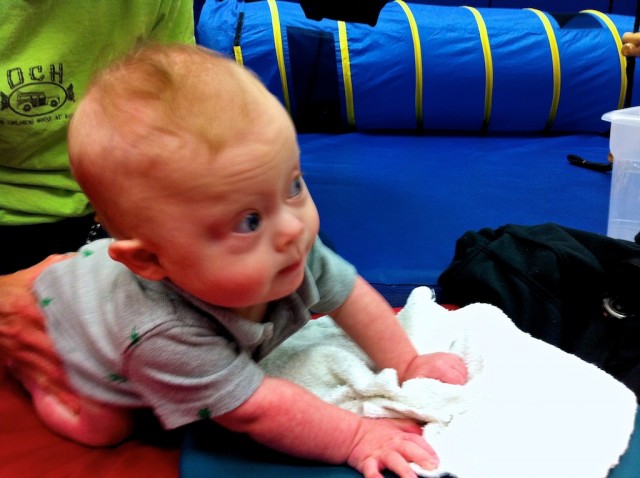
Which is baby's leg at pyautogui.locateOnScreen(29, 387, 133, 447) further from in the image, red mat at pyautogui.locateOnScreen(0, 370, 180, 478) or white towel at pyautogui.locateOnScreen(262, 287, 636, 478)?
white towel at pyautogui.locateOnScreen(262, 287, 636, 478)

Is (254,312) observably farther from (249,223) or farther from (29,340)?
(29,340)

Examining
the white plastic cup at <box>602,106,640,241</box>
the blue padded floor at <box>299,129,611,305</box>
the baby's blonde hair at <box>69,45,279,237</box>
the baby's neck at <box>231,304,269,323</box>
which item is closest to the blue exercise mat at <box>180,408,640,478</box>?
the baby's neck at <box>231,304,269,323</box>

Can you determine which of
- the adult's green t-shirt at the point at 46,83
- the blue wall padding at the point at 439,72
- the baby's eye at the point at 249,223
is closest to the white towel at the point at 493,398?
the baby's eye at the point at 249,223

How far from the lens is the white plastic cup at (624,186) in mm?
1228

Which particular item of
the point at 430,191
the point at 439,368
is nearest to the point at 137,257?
the point at 439,368

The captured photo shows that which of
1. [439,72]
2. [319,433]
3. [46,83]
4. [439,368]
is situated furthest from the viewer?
[439,72]

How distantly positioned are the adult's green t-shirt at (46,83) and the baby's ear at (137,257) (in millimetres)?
434

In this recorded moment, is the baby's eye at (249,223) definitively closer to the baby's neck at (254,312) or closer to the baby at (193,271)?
the baby at (193,271)

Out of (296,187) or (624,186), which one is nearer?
(296,187)

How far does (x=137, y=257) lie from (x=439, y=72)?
1.54 meters

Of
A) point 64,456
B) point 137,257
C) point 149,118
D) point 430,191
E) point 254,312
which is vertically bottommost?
point 430,191

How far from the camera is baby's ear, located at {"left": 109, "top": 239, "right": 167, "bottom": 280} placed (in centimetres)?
54

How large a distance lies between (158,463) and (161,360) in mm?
174

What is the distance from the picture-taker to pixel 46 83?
0.92 meters
